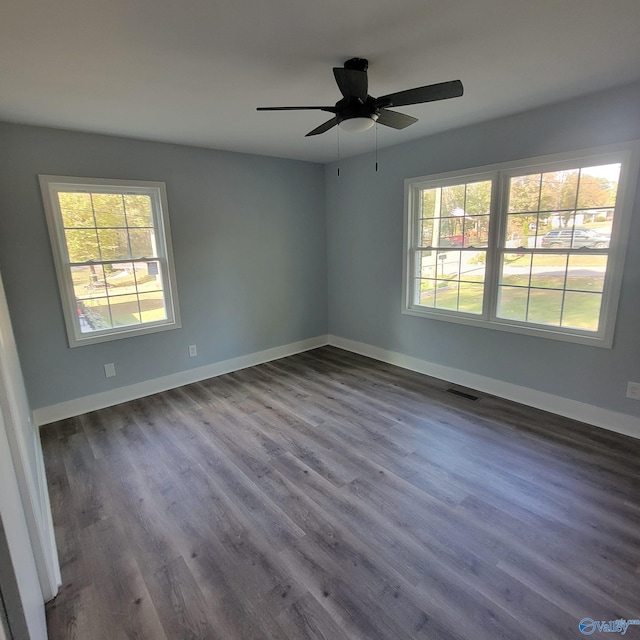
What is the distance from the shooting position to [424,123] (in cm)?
327

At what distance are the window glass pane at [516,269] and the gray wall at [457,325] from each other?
1.69 ft

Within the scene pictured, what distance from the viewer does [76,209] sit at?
3279mm

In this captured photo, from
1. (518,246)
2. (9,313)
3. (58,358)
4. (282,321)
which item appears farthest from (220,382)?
(518,246)

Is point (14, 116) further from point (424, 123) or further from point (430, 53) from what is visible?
point (424, 123)

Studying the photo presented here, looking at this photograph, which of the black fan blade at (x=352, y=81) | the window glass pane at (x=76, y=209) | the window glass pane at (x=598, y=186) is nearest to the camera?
the black fan blade at (x=352, y=81)

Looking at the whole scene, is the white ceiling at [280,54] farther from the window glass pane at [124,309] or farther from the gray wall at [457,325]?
the window glass pane at [124,309]

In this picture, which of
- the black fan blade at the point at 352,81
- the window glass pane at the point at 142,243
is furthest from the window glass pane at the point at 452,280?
the window glass pane at the point at 142,243

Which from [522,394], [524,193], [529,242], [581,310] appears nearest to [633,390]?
[581,310]

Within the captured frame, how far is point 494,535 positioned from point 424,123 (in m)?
3.26

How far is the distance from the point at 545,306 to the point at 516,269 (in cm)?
42

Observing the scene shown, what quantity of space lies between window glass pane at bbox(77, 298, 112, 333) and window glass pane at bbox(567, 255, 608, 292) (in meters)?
4.29

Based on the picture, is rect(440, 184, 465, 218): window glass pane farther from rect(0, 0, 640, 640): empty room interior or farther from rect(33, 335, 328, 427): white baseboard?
rect(33, 335, 328, 427): white baseboard

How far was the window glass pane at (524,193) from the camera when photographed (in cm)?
311

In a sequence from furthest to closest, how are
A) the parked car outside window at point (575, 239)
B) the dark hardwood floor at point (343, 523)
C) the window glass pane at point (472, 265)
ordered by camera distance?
the window glass pane at point (472, 265) → the parked car outside window at point (575, 239) → the dark hardwood floor at point (343, 523)
